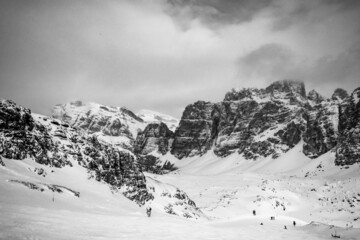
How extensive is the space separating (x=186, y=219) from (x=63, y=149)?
85.6 feet

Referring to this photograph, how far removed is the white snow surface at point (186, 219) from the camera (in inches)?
530

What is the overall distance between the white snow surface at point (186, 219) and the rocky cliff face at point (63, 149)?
71.9 inches

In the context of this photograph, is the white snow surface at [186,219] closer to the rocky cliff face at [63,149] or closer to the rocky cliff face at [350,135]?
the rocky cliff face at [63,149]

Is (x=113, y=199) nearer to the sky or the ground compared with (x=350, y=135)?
nearer to the ground

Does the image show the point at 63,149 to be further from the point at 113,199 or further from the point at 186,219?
the point at 186,219

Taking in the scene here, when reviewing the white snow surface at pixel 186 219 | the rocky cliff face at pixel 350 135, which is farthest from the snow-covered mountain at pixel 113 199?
the rocky cliff face at pixel 350 135

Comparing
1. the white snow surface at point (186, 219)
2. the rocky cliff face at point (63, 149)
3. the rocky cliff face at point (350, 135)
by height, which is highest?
the rocky cliff face at point (350, 135)

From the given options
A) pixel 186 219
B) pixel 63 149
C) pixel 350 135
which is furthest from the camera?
pixel 350 135

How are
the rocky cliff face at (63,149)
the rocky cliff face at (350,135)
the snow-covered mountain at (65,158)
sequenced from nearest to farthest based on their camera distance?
the snow-covered mountain at (65,158), the rocky cliff face at (63,149), the rocky cliff face at (350,135)

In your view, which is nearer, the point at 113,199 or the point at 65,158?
the point at 113,199

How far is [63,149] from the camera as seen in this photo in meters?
43.3

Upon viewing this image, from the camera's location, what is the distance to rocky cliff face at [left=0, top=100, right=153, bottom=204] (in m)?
37.2

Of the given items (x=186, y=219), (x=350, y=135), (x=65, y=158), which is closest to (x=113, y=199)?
(x=65, y=158)

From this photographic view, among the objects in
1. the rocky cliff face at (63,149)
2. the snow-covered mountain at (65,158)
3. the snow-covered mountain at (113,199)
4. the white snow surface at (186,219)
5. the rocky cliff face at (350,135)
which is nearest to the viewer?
the white snow surface at (186,219)
